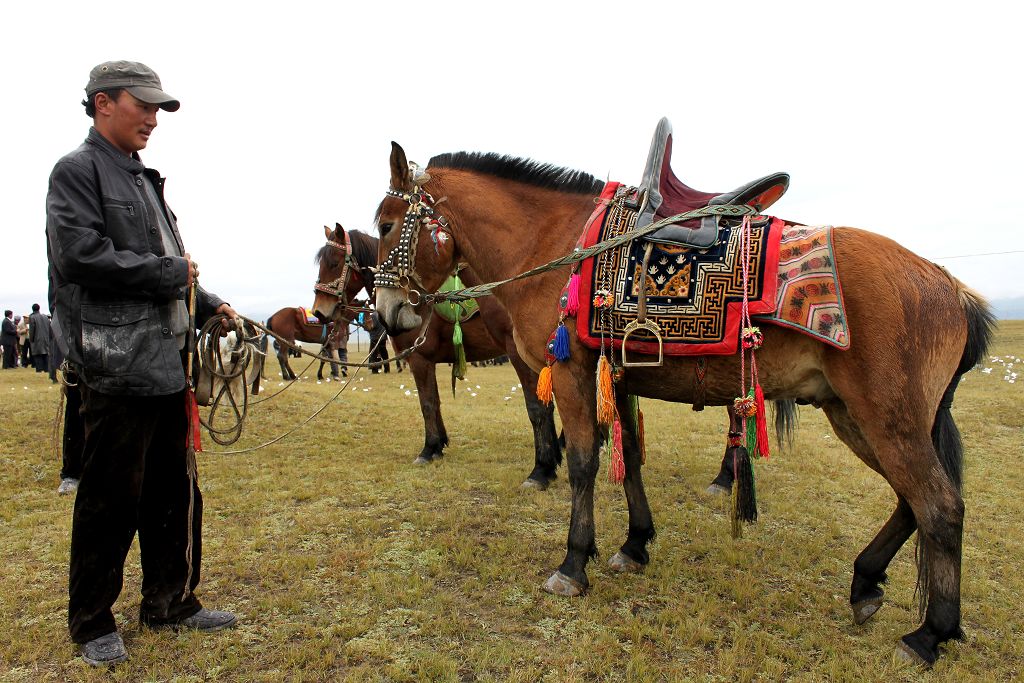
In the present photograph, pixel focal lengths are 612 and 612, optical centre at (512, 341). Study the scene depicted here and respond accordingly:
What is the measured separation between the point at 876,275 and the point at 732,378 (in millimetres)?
839

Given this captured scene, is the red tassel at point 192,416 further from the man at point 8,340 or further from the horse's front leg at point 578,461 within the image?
the man at point 8,340

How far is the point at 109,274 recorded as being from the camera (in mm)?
2623

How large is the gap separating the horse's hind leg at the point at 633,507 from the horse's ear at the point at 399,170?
6.39 feet

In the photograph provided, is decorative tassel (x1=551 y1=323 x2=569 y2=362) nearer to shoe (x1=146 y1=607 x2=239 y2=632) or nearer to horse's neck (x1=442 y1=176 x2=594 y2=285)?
horse's neck (x1=442 y1=176 x2=594 y2=285)

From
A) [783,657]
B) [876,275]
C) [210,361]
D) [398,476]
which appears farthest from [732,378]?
[398,476]

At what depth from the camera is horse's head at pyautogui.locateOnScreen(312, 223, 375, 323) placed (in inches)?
303

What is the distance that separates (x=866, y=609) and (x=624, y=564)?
4.43 ft

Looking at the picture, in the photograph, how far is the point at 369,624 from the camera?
3.21 metres

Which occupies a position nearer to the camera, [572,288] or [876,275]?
[876,275]

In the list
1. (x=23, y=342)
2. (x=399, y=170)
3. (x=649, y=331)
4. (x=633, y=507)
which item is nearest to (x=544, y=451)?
(x=633, y=507)

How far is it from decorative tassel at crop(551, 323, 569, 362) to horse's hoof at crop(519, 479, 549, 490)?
2426 millimetres

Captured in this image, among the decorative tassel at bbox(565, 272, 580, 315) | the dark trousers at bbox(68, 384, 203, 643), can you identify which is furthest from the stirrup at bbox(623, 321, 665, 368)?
the dark trousers at bbox(68, 384, 203, 643)

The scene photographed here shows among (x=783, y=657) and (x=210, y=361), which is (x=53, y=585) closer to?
(x=210, y=361)

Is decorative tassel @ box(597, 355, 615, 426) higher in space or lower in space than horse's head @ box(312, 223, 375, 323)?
lower
